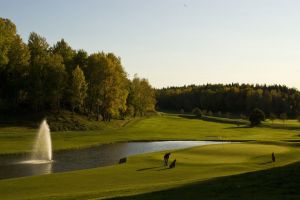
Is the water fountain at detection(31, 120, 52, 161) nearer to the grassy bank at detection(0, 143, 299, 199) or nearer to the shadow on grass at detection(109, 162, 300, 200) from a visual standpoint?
the grassy bank at detection(0, 143, 299, 199)

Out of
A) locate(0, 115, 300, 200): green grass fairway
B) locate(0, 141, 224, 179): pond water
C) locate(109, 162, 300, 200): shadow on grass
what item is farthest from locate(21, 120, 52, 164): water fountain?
locate(109, 162, 300, 200): shadow on grass

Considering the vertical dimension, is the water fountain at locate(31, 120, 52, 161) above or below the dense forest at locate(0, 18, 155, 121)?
below

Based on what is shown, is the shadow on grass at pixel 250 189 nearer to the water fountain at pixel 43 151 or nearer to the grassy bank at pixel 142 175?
the grassy bank at pixel 142 175

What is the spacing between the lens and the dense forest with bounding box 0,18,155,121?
320ft

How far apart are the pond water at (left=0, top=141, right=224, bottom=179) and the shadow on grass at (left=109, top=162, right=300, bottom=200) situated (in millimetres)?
22305

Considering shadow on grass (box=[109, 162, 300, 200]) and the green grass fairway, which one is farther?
the green grass fairway

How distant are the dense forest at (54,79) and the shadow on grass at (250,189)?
247ft

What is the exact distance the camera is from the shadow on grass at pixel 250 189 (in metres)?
21.0

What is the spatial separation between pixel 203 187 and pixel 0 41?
7887 cm

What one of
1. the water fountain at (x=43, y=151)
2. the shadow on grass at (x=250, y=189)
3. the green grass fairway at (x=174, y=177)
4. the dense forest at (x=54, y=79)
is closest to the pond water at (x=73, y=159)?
the water fountain at (x=43, y=151)

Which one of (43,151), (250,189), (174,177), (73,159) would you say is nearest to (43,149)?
(43,151)

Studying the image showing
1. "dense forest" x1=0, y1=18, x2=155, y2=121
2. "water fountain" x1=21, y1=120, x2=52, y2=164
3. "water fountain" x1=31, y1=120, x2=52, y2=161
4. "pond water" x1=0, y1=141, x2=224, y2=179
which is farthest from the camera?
"dense forest" x1=0, y1=18, x2=155, y2=121

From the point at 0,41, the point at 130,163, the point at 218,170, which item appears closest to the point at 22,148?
the point at 130,163

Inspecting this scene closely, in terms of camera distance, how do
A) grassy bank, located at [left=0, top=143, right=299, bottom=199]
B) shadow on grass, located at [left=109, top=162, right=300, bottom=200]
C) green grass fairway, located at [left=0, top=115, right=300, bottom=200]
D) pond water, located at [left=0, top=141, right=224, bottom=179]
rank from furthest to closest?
pond water, located at [left=0, top=141, right=224, bottom=179] → grassy bank, located at [left=0, top=143, right=299, bottom=199] → green grass fairway, located at [left=0, top=115, right=300, bottom=200] → shadow on grass, located at [left=109, top=162, right=300, bottom=200]
